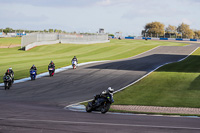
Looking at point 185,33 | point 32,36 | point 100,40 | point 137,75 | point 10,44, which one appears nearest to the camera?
point 137,75

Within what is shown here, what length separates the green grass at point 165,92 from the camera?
65.1 feet

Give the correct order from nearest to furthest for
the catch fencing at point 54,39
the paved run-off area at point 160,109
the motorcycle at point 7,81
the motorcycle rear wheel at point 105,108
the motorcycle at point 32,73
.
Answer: the motorcycle rear wheel at point 105,108
the paved run-off area at point 160,109
the motorcycle at point 7,81
the motorcycle at point 32,73
the catch fencing at point 54,39

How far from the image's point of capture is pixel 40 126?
39.2ft

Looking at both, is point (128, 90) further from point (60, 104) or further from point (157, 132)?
point (157, 132)

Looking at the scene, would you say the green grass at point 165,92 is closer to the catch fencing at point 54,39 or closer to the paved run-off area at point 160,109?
the paved run-off area at point 160,109

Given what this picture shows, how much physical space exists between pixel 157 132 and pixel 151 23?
183 m

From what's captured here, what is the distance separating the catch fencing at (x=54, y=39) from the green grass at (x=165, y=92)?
47.5 m

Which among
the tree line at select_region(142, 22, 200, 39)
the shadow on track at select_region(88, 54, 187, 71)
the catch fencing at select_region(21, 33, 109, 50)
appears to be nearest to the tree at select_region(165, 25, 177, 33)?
the tree line at select_region(142, 22, 200, 39)

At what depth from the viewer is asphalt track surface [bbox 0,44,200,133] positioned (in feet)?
39.0

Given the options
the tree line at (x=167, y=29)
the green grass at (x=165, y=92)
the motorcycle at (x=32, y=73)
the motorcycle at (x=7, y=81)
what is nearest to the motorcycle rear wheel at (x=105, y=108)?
the green grass at (x=165, y=92)

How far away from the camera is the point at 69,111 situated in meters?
16.6

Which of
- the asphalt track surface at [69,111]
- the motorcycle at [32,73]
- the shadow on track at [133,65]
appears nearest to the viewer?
the asphalt track surface at [69,111]

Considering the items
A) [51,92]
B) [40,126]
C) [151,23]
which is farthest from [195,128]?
[151,23]

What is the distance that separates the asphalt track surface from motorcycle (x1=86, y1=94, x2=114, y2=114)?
0.47m
